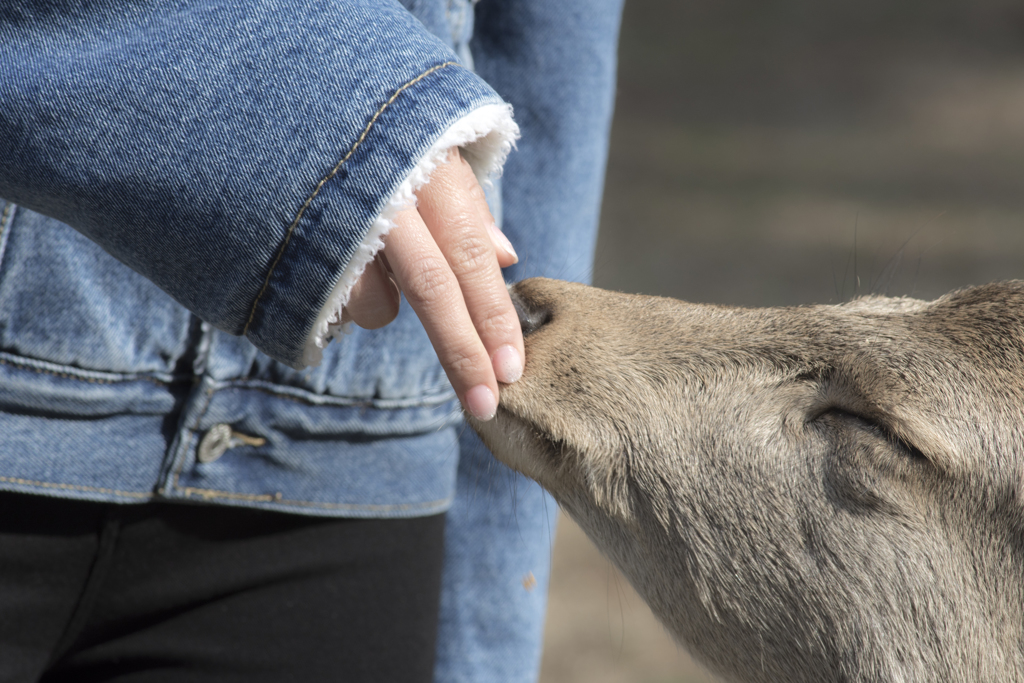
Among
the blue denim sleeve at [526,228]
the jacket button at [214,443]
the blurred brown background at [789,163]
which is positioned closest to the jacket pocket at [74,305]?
the jacket button at [214,443]

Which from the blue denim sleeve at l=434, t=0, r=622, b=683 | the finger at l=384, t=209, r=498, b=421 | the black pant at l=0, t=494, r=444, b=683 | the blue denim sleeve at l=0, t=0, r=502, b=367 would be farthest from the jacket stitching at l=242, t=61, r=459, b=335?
the blue denim sleeve at l=434, t=0, r=622, b=683

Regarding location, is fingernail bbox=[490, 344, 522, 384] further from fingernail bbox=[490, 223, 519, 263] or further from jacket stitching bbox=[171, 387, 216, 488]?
jacket stitching bbox=[171, 387, 216, 488]

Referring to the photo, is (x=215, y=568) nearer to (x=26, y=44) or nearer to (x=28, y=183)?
(x=28, y=183)

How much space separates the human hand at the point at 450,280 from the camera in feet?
4.14

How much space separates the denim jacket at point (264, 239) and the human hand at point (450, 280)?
7cm

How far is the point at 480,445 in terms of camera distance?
2311 mm

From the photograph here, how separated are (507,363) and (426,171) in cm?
42

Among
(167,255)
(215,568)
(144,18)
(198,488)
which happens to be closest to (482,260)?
(167,255)

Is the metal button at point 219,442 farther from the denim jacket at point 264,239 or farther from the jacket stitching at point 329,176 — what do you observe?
the jacket stitching at point 329,176

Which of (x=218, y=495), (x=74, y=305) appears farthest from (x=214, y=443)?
(x=74, y=305)

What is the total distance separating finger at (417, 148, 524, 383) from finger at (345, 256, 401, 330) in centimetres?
11

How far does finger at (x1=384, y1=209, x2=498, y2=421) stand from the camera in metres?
1.26

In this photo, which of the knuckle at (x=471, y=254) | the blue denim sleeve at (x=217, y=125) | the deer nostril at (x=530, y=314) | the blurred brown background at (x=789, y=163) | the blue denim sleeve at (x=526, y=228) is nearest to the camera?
the blue denim sleeve at (x=217, y=125)

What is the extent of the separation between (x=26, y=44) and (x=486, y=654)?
1.78m
